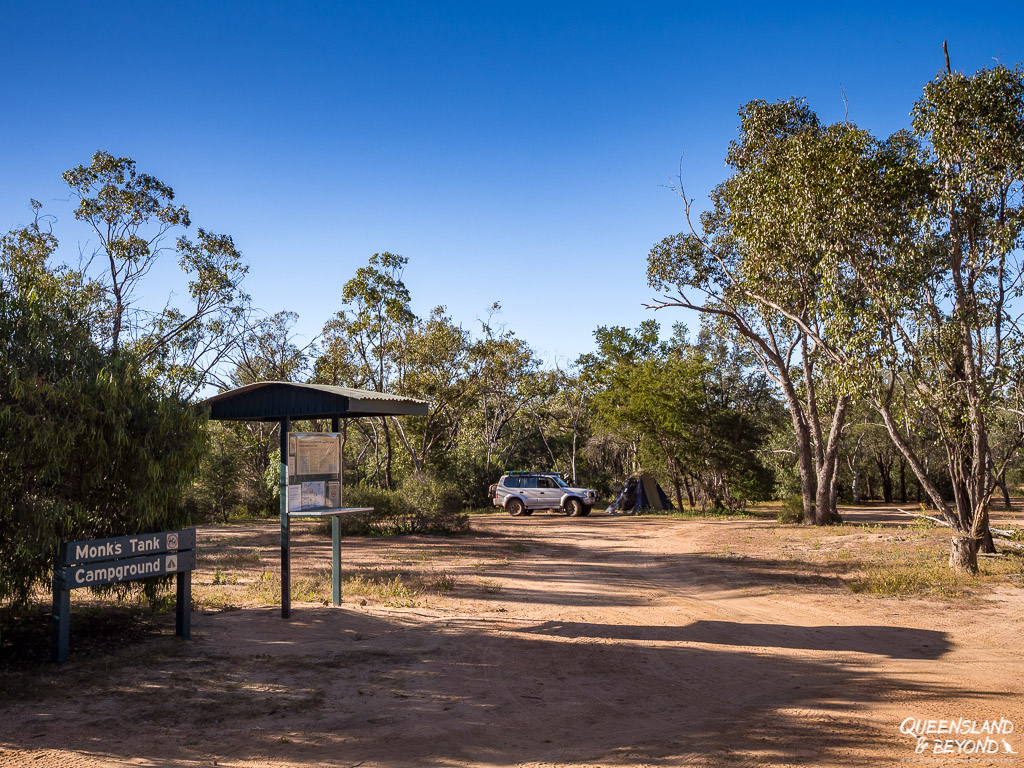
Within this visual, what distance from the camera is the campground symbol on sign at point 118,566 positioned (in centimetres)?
636

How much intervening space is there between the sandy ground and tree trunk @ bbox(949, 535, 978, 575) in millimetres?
1516

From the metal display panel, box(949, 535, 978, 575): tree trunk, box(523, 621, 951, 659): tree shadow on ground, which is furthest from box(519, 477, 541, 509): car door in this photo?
box(523, 621, 951, 659): tree shadow on ground

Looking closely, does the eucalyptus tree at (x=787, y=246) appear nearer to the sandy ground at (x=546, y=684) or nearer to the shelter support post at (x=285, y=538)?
the sandy ground at (x=546, y=684)

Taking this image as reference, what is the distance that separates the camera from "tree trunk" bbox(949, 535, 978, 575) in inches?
447

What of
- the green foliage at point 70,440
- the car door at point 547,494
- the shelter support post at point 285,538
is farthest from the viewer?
the car door at point 547,494

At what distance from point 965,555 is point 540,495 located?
17611 millimetres

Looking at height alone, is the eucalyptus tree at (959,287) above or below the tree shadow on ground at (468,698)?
above

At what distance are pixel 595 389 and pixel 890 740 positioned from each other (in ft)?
108

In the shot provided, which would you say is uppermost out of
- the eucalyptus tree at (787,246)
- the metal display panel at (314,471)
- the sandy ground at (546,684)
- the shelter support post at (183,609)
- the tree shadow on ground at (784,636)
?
the eucalyptus tree at (787,246)

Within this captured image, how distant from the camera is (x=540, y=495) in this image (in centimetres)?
2788

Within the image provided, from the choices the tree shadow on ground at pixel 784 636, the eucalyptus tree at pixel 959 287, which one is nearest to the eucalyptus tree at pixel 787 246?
the eucalyptus tree at pixel 959 287

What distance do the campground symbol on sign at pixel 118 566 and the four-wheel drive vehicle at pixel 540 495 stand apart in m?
20.9

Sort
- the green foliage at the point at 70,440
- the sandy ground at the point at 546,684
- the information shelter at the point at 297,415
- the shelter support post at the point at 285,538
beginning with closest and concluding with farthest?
the sandy ground at the point at 546,684
the green foliage at the point at 70,440
the shelter support post at the point at 285,538
the information shelter at the point at 297,415

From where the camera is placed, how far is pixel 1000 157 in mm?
11000
